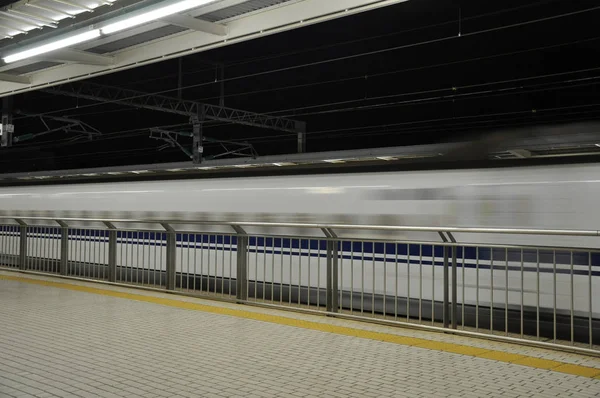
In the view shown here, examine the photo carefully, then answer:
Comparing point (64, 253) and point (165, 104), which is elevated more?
point (165, 104)

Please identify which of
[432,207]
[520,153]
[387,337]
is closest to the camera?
[387,337]

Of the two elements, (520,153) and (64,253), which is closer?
(520,153)

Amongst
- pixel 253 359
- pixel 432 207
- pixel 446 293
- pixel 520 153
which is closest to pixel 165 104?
pixel 432 207

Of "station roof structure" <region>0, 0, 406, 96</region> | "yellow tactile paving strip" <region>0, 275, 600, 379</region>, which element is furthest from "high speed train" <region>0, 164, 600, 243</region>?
"station roof structure" <region>0, 0, 406, 96</region>

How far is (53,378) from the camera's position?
14.1 ft

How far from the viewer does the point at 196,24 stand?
6641 mm

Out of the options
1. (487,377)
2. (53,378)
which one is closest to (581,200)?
(487,377)

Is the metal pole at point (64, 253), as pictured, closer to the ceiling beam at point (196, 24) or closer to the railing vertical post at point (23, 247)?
the railing vertical post at point (23, 247)

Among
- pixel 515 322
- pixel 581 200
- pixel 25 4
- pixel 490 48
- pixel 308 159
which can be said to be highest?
pixel 490 48

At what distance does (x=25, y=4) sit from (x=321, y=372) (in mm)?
4712

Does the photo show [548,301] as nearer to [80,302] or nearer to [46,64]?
[80,302]

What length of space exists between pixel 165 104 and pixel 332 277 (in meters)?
13.1

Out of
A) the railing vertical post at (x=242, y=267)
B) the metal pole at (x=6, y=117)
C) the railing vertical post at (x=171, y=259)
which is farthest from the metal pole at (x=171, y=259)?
the metal pole at (x=6, y=117)

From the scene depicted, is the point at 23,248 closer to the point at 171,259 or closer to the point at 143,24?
the point at 171,259
